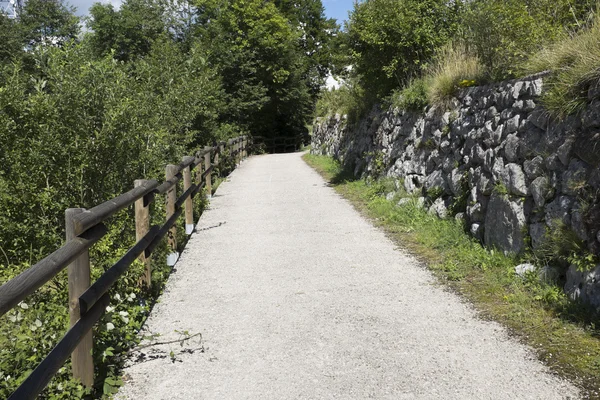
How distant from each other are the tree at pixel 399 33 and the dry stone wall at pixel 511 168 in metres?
1.46

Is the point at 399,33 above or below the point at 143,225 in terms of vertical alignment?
above

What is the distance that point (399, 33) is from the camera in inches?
448

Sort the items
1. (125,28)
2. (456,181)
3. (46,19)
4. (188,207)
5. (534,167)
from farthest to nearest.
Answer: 1. (46,19)
2. (125,28)
3. (188,207)
4. (456,181)
5. (534,167)

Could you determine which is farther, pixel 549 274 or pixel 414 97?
pixel 414 97

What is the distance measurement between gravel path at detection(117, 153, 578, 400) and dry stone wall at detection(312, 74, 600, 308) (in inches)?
41.2

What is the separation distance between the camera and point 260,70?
114 ft

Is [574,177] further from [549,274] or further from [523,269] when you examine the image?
[523,269]

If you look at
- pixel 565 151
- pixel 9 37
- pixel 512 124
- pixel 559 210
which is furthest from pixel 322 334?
pixel 9 37

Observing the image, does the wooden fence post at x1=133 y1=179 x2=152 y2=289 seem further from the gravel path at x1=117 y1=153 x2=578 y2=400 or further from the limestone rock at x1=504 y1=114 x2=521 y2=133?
the limestone rock at x1=504 y1=114 x2=521 y2=133

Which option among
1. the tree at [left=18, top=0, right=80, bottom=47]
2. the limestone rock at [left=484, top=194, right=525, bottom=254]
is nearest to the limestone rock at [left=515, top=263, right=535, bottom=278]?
the limestone rock at [left=484, top=194, right=525, bottom=254]

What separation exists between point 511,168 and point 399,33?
5.87 metres

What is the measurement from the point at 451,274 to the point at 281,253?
7.76 ft

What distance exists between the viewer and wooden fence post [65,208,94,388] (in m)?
3.56

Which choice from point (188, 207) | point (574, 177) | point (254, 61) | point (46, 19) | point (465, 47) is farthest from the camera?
point (46, 19)
